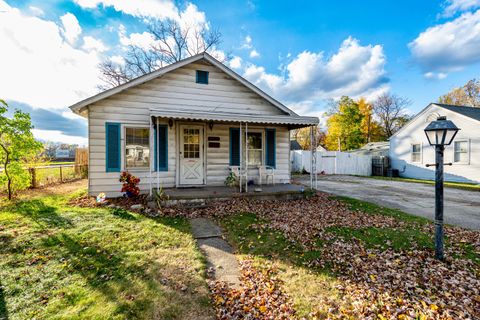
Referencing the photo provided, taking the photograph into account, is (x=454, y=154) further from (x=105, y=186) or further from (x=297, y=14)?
(x=105, y=186)

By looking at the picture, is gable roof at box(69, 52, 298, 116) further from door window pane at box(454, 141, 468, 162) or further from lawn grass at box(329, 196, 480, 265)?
door window pane at box(454, 141, 468, 162)

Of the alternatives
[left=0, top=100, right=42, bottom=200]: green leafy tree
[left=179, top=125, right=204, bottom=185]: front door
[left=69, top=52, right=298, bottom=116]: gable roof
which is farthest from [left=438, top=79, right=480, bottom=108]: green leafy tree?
[left=0, top=100, right=42, bottom=200]: green leafy tree

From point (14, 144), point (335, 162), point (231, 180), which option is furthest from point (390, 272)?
point (335, 162)

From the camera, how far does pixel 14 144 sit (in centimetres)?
759

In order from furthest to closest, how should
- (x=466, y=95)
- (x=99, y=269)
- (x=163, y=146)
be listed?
(x=466, y=95) → (x=163, y=146) → (x=99, y=269)

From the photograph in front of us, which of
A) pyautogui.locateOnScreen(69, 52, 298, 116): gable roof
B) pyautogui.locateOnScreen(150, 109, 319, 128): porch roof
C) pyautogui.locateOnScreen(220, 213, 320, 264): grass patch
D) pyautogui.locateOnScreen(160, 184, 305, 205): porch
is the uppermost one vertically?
pyautogui.locateOnScreen(69, 52, 298, 116): gable roof

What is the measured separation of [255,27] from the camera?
1177cm

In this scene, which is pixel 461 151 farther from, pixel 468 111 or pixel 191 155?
pixel 191 155

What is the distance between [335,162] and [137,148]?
56.3 ft

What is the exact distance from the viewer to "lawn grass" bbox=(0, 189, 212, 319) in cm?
246

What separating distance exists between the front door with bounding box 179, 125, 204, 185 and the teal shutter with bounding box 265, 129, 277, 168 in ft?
9.44

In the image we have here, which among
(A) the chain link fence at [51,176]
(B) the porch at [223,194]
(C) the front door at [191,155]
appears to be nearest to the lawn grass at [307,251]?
(B) the porch at [223,194]

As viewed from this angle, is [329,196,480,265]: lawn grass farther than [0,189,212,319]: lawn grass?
Yes

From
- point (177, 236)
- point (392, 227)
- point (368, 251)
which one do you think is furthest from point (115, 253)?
point (392, 227)
